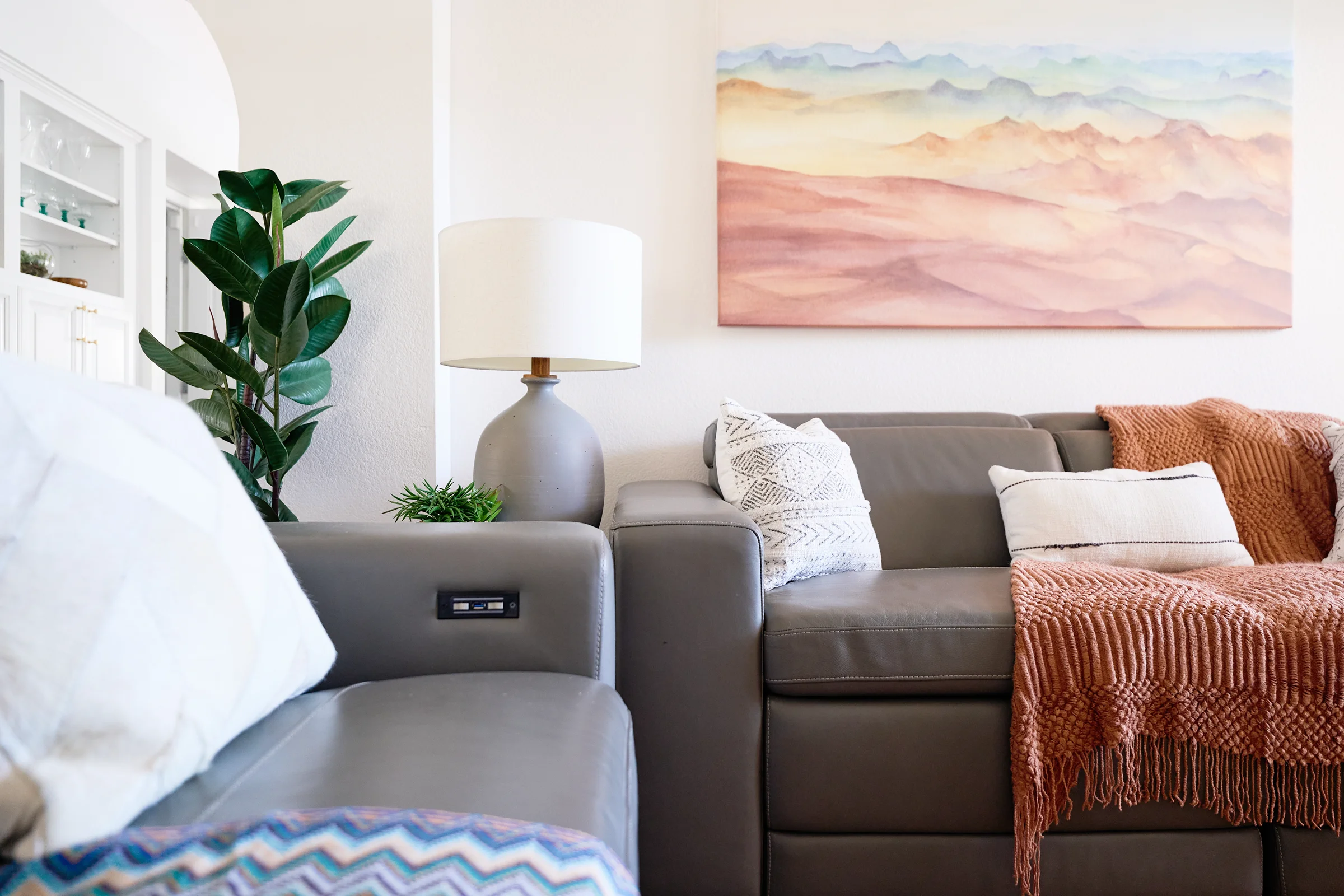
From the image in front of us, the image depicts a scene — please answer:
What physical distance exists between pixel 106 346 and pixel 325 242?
288cm

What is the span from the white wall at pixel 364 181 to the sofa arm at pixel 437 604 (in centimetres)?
104

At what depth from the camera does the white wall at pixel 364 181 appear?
6.88ft

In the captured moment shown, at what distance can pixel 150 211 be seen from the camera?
426 centimetres

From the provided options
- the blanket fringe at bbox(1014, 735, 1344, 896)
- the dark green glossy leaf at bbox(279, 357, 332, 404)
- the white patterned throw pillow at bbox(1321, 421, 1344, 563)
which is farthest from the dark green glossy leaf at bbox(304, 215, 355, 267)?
the white patterned throw pillow at bbox(1321, 421, 1344, 563)

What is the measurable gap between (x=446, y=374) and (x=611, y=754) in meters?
1.61

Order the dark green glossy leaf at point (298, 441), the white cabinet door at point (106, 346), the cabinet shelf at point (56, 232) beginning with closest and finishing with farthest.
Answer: the dark green glossy leaf at point (298, 441), the cabinet shelf at point (56, 232), the white cabinet door at point (106, 346)

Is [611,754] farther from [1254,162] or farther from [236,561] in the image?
[1254,162]

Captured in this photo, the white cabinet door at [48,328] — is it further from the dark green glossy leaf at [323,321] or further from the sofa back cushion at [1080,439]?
the sofa back cushion at [1080,439]

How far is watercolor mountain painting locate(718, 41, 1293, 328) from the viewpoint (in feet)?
7.73

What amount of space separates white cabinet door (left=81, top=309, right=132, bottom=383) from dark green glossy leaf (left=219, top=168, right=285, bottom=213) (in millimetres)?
2500

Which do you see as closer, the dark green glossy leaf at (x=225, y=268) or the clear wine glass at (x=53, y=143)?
the dark green glossy leaf at (x=225, y=268)

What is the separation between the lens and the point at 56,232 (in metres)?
3.83

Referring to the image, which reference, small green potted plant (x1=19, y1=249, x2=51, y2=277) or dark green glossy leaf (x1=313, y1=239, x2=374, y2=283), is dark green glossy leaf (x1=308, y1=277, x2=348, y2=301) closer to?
dark green glossy leaf (x1=313, y1=239, x2=374, y2=283)

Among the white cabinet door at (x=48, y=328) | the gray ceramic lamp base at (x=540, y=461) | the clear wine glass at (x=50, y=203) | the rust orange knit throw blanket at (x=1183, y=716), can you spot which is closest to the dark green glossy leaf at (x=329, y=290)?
the gray ceramic lamp base at (x=540, y=461)
